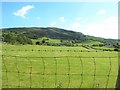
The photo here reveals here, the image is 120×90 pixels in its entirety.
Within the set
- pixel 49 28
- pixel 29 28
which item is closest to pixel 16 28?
pixel 29 28

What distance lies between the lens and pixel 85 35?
171 meters

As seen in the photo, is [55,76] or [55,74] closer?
[55,74]

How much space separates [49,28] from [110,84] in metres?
179

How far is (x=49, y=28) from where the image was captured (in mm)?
190500

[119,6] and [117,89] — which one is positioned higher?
[119,6]

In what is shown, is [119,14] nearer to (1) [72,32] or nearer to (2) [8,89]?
(2) [8,89]

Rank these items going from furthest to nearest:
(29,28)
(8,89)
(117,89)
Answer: (29,28) → (8,89) → (117,89)

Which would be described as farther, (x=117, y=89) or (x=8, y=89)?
(x=8, y=89)

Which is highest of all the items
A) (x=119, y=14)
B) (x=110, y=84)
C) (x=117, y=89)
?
(x=119, y=14)

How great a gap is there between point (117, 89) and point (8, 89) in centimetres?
450

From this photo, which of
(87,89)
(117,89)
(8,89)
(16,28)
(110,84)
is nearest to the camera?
(117,89)

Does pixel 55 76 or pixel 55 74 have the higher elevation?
pixel 55 74

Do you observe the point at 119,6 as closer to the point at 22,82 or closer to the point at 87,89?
A: the point at 87,89

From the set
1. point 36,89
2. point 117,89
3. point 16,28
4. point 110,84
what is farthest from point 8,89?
point 16,28
